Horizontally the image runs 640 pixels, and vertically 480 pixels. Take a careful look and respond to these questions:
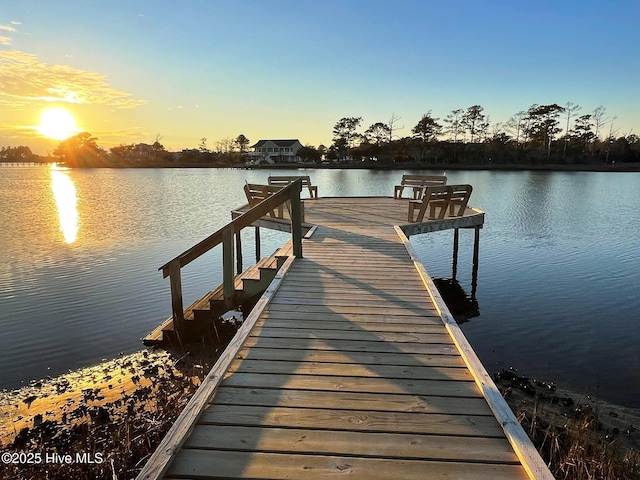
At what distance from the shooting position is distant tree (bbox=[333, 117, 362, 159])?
279ft

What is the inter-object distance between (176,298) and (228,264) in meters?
1.27

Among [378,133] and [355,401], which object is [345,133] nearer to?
[378,133]

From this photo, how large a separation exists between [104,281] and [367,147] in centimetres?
7250

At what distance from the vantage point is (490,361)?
6.62 meters

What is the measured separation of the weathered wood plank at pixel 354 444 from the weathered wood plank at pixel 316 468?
1.6 inches

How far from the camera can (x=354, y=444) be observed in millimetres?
2092

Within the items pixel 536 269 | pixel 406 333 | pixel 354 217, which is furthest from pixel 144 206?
pixel 406 333

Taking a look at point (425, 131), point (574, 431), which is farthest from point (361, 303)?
point (425, 131)

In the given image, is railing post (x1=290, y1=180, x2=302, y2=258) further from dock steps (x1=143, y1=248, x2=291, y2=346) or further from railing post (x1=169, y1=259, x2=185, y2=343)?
railing post (x1=169, y1=259, x2=185, y2=343)

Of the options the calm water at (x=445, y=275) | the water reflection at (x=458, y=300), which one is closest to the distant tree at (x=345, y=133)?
the calm water at (x=445, y=275)

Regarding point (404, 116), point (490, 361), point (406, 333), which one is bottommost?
point (490, 361)

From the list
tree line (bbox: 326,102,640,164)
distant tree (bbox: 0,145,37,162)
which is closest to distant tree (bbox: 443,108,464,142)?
tree line (bbox: 326,102,640,164)

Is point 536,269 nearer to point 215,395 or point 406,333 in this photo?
point 406,333

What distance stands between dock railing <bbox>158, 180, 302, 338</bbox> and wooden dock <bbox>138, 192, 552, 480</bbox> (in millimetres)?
1414
